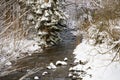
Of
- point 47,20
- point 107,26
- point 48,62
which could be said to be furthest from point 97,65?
point 47,20

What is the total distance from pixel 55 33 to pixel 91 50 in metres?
5.06

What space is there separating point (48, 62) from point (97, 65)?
294 cm

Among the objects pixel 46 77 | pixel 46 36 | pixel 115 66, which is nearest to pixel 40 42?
pixel 46 36

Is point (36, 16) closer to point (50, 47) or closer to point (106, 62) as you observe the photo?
point (50, 47)

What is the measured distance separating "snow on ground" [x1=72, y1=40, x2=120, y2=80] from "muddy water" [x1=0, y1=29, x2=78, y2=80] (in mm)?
587

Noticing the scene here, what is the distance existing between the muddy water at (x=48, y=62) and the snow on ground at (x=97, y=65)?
59 centimetres

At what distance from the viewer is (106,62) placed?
11297 mm

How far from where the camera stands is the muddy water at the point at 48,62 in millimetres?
11234

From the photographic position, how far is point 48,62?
13.5 metres

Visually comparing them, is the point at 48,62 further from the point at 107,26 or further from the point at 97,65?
the point at 107,26

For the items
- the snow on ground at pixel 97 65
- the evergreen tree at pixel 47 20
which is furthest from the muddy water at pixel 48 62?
the evergreen tree at pixel 47 20

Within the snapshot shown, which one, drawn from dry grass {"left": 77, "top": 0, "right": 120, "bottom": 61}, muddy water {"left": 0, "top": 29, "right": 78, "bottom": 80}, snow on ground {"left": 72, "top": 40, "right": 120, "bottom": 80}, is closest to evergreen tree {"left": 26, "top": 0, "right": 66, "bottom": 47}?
muddy water {"left": 0, "top": 29, "right": 78, "bottom": 80}

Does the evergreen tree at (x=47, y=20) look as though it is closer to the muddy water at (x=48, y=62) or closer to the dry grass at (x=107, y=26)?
the muddy water at (x=48, y=62)

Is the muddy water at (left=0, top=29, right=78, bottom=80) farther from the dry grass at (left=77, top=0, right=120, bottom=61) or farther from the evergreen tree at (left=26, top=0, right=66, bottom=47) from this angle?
the dry grass at (left=77, top=0, right=120, bottom=61)
